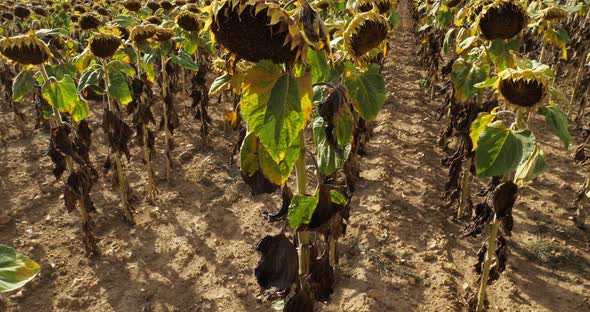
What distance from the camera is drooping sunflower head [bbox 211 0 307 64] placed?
129 cm

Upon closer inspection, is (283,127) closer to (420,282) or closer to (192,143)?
(420,282)

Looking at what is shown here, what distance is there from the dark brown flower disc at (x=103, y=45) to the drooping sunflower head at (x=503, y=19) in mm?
3027

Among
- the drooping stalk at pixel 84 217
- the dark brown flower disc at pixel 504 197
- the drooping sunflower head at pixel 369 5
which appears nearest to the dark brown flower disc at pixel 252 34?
the dark brown flower disc at pixel 504 197

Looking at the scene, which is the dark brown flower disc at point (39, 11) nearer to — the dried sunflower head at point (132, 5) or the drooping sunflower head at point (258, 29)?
the dried sunflower head at point (132, 5)

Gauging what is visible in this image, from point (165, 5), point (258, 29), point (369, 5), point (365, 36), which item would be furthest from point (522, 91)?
point (165, 5)

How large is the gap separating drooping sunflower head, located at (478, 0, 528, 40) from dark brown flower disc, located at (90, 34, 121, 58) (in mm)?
3027

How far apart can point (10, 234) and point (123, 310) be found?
2.09 meters

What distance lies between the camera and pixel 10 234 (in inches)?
196

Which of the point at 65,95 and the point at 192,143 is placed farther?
the point at 192,143

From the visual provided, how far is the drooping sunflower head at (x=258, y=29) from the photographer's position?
129cm

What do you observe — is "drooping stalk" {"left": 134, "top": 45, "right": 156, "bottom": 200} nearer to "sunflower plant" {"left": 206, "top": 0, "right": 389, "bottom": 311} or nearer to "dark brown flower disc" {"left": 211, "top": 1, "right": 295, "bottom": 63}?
"sunflower plant" {"left": 206, "top": 0, "right": 389, "bottom": 311}

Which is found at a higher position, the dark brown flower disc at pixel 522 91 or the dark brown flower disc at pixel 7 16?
the dark brown flower disc at pixel 7 16

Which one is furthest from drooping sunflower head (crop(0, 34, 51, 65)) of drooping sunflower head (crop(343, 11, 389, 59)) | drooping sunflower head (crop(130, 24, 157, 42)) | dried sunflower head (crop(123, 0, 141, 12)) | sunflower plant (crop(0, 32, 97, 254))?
dried sunflower head (crop(123, 0, 141, 12))

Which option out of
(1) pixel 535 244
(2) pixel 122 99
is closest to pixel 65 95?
(2) pixel 122 99
